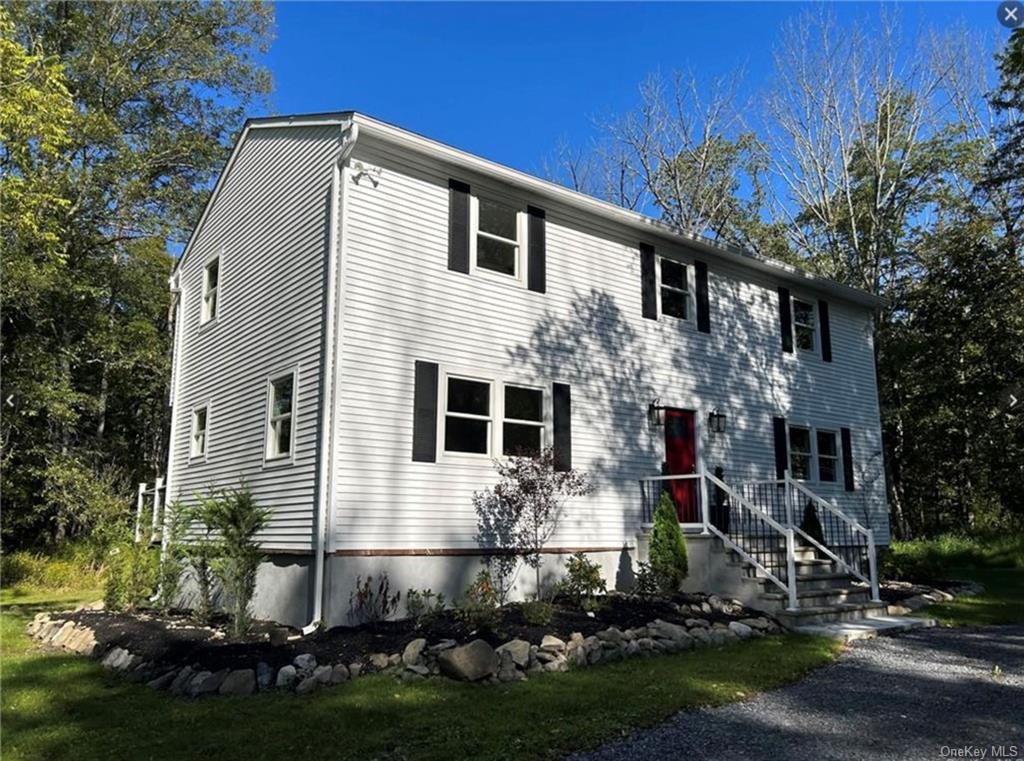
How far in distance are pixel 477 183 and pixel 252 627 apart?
6.16 m

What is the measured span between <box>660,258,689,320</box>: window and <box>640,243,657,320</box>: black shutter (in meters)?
0.32

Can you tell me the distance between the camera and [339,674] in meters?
6.35

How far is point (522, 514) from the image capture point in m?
9.70

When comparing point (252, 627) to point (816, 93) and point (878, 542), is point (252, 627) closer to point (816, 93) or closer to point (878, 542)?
point (878, 542)

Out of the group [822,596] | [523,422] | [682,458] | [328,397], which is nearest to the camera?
[328,397]

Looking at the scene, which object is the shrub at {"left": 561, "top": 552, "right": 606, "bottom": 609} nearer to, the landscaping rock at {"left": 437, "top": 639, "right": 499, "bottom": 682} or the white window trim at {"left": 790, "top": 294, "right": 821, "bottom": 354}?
the landscaping rock at {"left": 437, "top": 639, "right": 499, "bottom": 682}

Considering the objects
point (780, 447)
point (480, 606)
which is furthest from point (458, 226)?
point (780, 447)

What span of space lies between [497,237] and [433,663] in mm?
5824

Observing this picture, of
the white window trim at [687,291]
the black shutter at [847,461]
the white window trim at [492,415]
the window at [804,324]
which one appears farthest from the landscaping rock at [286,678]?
the black shutter at [847,461]

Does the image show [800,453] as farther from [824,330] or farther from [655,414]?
[655,414]

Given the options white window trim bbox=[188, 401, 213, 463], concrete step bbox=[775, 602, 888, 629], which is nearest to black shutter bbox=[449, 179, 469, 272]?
white window trim bbox=[188, 401, 213, 463]

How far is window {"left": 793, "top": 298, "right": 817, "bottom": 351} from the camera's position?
14.5m

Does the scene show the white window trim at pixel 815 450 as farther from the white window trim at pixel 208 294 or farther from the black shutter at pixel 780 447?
the white window trim at pixel 208 294

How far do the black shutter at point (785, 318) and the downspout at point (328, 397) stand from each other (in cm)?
854
